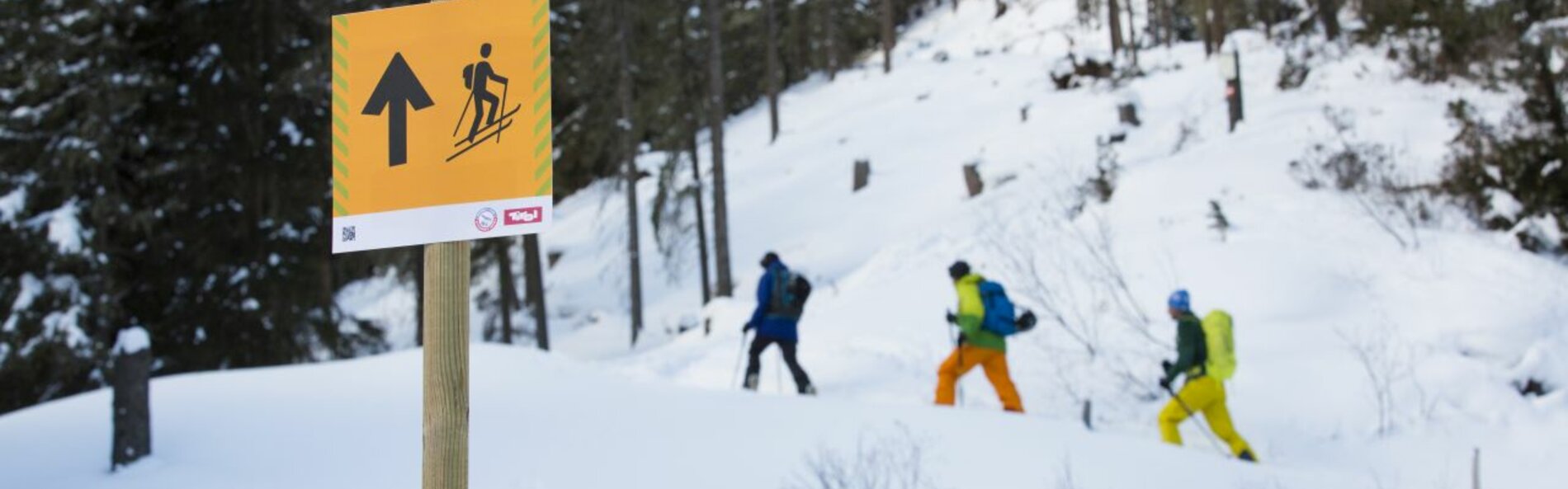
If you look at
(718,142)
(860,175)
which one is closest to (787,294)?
(718,142)

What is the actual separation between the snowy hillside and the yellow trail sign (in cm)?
292

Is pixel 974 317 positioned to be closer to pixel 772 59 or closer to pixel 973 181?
pixel 973 181

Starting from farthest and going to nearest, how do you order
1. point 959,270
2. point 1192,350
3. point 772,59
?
1. point 772,59
2. point 959,270
3. point 1192,350

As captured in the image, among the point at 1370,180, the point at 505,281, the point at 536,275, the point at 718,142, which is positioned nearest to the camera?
the point at 1370,180

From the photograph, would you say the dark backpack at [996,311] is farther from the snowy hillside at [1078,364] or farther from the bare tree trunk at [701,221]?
the bare tree trunk at [701,221]

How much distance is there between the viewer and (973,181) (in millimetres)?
22328

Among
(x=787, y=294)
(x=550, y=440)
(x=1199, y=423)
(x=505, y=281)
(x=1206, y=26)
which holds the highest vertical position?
(x=1206, y=26)

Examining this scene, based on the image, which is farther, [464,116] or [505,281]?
[505,281]

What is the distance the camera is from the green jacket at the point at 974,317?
356 inches

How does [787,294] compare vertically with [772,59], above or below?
below

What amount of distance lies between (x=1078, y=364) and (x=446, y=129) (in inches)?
366

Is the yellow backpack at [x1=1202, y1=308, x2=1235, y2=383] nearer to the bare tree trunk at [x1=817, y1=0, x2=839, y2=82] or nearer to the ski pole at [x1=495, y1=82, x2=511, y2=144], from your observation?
the ski pole at [x1=495, y1=82, x2=511, y2=144]

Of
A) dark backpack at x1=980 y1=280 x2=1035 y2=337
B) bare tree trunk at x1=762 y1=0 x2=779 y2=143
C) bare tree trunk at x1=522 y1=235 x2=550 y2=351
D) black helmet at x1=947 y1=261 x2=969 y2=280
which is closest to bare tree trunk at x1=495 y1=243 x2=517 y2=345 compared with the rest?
bare tree trunk at x1=522 y1=235 x2=550 y2=351

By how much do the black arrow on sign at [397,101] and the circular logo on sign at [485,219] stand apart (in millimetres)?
267
